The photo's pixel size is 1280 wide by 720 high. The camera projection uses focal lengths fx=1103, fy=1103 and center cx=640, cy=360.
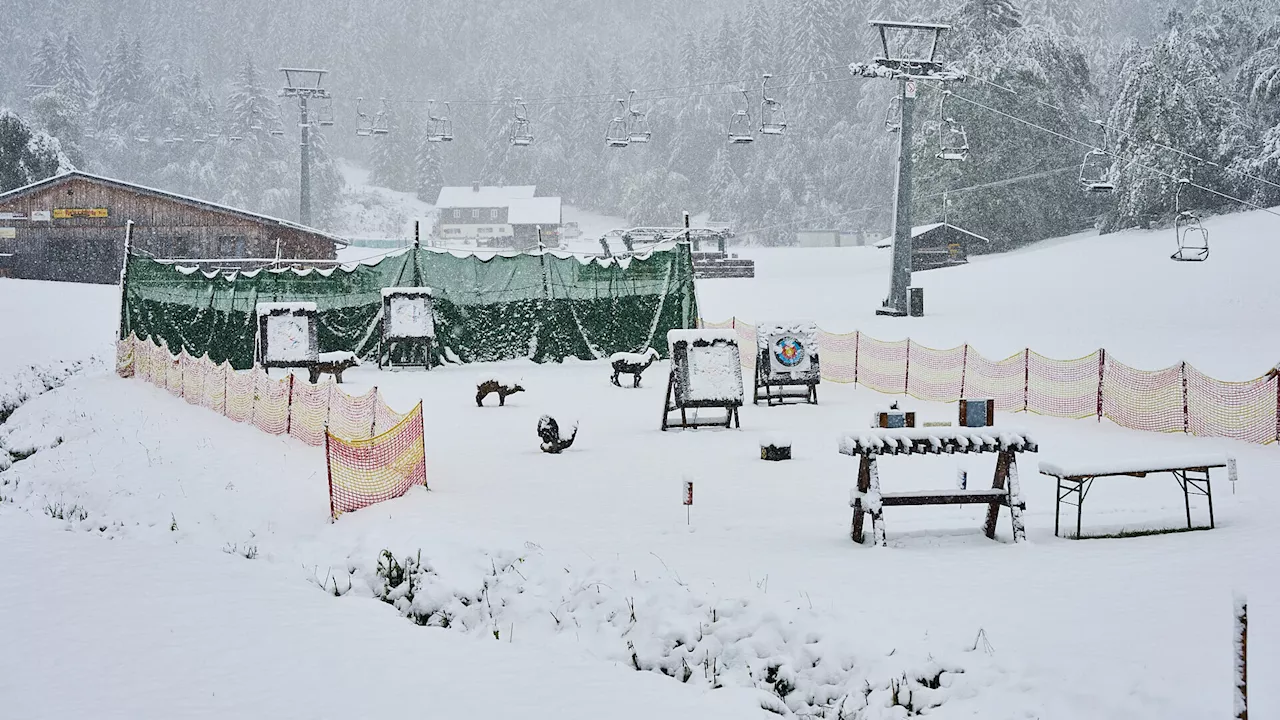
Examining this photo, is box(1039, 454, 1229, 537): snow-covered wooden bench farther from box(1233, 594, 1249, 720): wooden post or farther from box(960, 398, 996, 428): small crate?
box(1233, 594, 1249, 720): wooden post

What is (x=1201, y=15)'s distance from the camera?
6544cm

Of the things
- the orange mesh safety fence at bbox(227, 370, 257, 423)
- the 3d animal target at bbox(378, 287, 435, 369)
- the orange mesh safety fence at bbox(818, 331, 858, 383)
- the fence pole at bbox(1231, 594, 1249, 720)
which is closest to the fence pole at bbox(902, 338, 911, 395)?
the orange mesh safety fence at bbox(818, 331, 858, 383)

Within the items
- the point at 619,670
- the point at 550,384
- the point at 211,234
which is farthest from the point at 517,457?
the point at 211,234

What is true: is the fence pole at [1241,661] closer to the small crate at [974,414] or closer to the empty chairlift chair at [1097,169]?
the small crate at [974,414]

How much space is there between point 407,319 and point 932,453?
57.3 feet

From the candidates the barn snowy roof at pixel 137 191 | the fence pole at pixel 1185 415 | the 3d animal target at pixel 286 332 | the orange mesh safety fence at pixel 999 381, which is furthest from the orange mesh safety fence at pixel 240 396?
the barn snowy roof at pixel 137 191

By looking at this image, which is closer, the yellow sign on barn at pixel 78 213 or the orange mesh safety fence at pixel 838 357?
the orange mesh safety fence at pixel 838 357

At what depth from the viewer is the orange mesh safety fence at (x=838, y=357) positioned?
76.8 feet

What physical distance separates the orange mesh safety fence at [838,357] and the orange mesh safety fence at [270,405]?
10.8 m

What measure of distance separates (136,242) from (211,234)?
11.2 feet

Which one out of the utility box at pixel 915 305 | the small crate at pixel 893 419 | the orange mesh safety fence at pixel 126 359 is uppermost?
the utility box at pixel 915 305

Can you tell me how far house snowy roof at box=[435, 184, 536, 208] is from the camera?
359ft

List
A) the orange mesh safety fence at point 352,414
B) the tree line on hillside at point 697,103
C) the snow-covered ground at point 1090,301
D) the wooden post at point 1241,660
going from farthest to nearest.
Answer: the tree line on hillside at point 697,103 < the snow-covered ground at point 1090,301 < the orange mesh safety fence at point 352,414 < the wooden post at point 1241,660

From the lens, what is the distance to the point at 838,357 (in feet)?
80.1
